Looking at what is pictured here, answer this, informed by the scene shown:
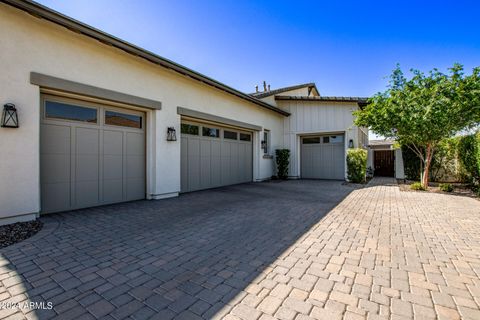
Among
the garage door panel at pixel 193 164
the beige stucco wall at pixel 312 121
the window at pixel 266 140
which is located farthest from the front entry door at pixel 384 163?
the garage door panel at pixel 193 164

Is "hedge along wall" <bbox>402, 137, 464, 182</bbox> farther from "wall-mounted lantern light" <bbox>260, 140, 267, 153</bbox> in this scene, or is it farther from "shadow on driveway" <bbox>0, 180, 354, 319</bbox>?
"shadow on driveway" <bbox>0, 180, 354, 319</bbox>

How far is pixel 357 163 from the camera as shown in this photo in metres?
11.0

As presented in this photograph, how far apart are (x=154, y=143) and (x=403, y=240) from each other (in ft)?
20.2

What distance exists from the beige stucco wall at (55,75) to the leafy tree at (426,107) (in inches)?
283

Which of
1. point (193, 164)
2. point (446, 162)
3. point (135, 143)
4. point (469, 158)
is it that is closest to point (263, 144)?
point (193, 164)

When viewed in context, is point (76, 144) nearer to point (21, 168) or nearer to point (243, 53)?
point (21, 168)

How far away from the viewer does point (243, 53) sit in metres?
11.5

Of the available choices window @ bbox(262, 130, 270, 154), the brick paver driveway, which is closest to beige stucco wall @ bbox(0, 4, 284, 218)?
the brick paver driveway

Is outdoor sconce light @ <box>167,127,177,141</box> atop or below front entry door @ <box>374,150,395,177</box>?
atop

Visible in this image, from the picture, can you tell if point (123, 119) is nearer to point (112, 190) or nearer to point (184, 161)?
point (112, 190)

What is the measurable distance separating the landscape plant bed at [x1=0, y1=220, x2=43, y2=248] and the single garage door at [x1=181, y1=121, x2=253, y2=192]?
4131 mm

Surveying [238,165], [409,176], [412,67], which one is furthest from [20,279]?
[409,176]

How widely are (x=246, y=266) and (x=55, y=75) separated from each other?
5.29m

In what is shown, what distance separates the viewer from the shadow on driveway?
2049mm
